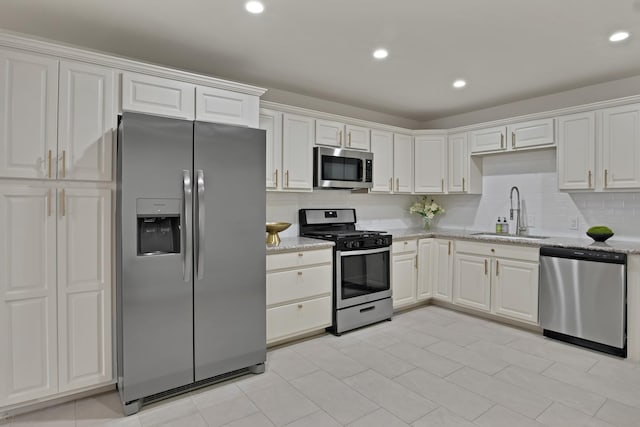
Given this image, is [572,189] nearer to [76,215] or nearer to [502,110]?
[502,110]

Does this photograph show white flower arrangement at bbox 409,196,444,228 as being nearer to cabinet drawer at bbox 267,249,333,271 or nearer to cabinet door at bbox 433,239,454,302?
cabinet door at bbox 433,239,454,302

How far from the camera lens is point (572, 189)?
367 cm

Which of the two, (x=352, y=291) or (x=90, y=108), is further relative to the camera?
(x=352, y=291)

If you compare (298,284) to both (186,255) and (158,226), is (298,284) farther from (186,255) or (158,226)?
(158,226)

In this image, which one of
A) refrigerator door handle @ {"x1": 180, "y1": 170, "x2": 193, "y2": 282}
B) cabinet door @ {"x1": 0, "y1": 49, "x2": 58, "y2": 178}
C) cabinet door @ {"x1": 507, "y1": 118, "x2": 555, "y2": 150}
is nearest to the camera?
cabinet door @ {"x1": 0, "y1": 49, "x2": 58, "y2": 178}

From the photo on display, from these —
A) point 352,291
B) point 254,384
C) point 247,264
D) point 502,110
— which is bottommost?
point 254,384

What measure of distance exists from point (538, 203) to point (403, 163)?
5.28 ft

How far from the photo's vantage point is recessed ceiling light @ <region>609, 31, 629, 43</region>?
262 centimetres

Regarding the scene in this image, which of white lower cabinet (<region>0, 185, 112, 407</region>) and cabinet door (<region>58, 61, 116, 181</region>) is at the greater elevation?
cabinet door (<region>58, 61, 116, 181</region>)

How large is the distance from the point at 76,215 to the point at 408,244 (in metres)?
3.29

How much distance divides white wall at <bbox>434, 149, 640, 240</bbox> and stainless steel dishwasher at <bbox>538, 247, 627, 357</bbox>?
732 mm

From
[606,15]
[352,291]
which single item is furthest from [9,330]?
[606,15]

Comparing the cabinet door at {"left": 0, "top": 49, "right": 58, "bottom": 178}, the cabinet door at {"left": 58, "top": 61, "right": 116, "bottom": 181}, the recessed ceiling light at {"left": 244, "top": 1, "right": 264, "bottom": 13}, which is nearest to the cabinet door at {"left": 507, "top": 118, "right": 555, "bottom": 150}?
the recessed ceiling light at {"left": 244, "top": 1, "right": 264, "bottom": 13}

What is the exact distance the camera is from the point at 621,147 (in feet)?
11.0
